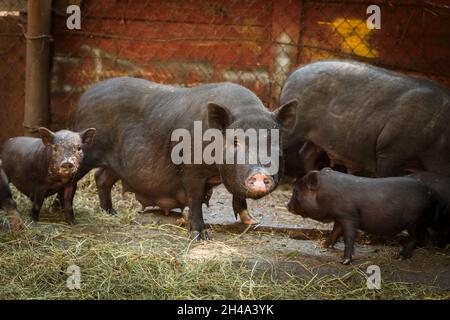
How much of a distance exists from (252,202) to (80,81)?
9.19 feet

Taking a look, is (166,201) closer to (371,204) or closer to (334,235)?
(334,235)

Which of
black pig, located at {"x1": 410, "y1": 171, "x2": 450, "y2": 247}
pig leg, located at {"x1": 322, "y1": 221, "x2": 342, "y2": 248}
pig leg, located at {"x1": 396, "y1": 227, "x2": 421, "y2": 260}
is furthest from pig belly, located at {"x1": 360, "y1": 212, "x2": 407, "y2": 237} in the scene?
black pig, located at {"x1": 410, "y1": 171, "x2": 450, "y2": 247}

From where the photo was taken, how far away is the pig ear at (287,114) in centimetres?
578

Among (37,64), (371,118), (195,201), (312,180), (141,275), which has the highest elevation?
(37,64)

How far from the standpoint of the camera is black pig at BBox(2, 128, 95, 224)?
19.9ft

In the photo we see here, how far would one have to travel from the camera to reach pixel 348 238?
551 centimetres

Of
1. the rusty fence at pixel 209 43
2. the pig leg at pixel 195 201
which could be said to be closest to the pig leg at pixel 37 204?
Answer: the pig leg at pixel 195 201

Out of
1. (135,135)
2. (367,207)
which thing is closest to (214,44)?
(135,135)

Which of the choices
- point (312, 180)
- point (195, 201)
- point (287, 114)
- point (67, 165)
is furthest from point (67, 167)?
point (312, 180)

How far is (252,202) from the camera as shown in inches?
294

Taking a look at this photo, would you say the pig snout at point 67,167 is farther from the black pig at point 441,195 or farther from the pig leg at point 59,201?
the black pig at point 441,195

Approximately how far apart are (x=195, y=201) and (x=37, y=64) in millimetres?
3209

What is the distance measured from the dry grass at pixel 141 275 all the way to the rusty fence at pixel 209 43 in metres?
3.00

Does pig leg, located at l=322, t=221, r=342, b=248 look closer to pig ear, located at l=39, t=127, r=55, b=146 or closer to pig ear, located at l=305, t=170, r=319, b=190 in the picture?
pig ear, located at l=305, t=170, r=319, b=190
